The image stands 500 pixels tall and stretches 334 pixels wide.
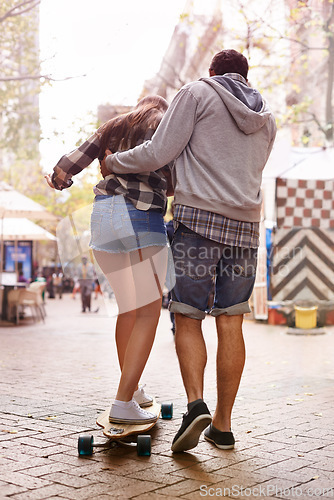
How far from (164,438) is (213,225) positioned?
116cm

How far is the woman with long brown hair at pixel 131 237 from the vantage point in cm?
343

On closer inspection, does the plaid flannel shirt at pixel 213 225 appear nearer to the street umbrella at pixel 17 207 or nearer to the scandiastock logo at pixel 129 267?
the scandiastock logo at pixel 129 267

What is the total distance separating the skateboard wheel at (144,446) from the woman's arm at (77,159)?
4.79ft

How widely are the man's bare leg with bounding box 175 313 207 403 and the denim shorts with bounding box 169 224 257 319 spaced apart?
0.20ft

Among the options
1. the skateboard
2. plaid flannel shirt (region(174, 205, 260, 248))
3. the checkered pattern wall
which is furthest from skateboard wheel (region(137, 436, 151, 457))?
the checkered pattern wall

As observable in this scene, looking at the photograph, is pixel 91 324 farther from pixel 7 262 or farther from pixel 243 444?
pixel 7 262

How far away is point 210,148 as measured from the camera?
130 inches

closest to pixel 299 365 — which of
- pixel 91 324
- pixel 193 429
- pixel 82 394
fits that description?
pixel 82 394

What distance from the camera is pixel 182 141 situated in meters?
3.26

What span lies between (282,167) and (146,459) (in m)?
9.02

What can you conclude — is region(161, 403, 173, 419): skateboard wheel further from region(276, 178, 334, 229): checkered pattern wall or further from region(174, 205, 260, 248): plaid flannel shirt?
region(276, 178, 334, 229): checkered pattern wall

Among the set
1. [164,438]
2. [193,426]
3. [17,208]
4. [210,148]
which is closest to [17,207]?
[17,208]

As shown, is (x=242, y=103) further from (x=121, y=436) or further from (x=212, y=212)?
(x=121, y=436)

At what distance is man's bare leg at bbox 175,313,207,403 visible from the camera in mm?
3182
